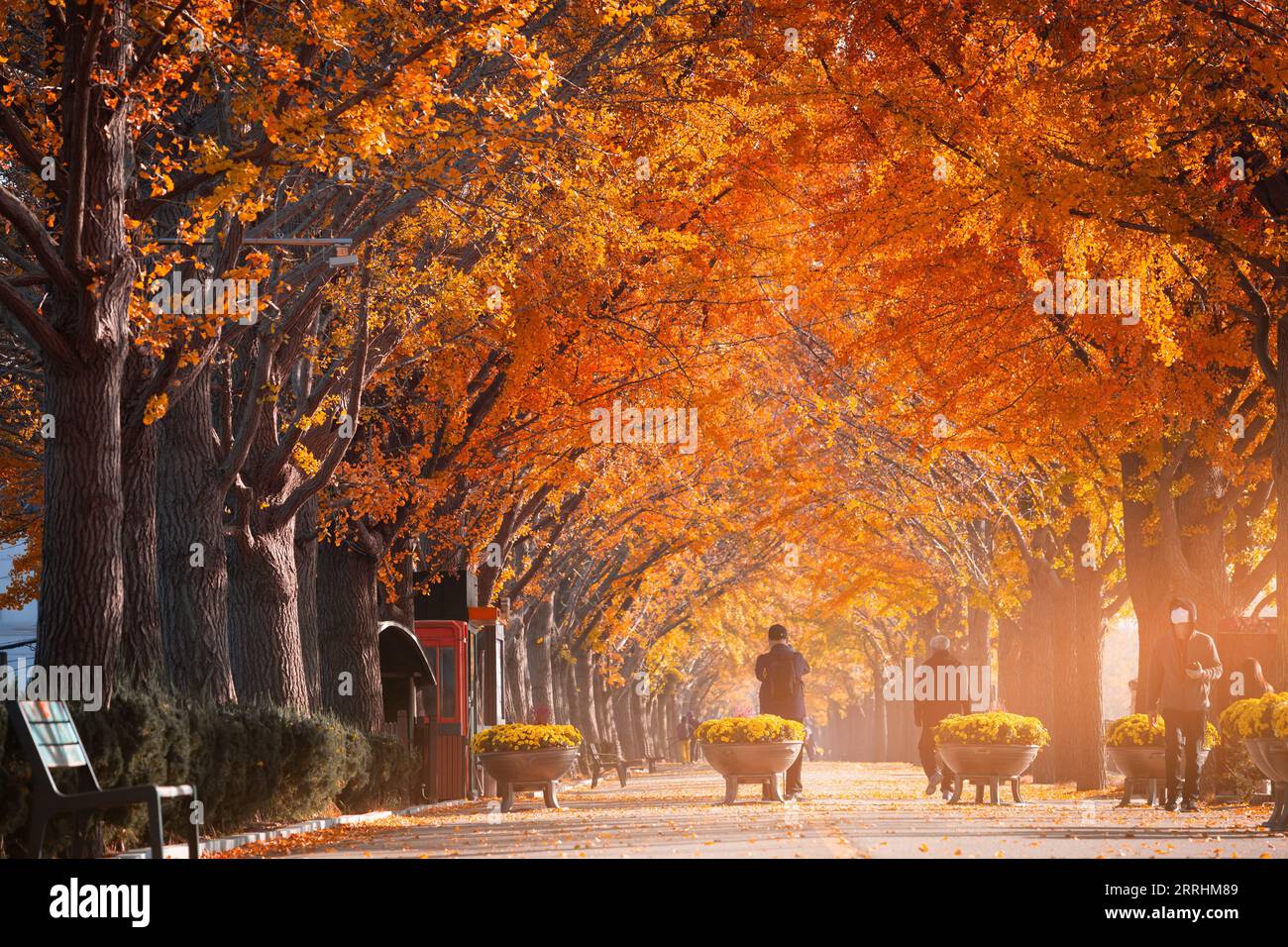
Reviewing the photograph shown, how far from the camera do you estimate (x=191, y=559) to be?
1803cm

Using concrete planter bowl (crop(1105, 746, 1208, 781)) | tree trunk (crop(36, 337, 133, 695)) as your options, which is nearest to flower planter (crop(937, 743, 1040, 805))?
concrete planter bowl (crop(1105, 746, 1208, 781))

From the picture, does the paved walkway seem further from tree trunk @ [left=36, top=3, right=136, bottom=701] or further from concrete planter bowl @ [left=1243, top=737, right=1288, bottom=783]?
tree trunk @ [left=36, top=3, right=136, bottom=701]

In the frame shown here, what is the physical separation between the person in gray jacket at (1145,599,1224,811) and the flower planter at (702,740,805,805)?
5.16 m

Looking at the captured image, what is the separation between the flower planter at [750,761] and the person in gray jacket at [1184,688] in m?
5.16

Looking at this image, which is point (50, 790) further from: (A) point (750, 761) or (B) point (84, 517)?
(A) point (750, 761)

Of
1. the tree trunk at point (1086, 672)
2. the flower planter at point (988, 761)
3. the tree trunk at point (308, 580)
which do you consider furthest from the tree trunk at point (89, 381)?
the tree trunk at point (1086, 672)

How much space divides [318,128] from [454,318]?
8.25 metres

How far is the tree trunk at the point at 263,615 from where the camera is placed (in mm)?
20312

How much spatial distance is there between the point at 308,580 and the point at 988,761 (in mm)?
9332

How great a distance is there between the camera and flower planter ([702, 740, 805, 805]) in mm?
22234

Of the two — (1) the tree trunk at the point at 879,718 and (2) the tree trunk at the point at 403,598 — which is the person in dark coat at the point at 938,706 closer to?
(2) the tree trunk at the point at 403,598

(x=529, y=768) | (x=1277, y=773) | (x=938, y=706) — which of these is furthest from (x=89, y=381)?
(x=938, y=706)

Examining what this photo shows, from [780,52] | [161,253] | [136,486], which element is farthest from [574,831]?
[780,52]

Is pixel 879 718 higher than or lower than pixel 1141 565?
lower
